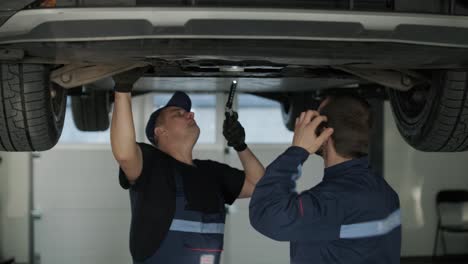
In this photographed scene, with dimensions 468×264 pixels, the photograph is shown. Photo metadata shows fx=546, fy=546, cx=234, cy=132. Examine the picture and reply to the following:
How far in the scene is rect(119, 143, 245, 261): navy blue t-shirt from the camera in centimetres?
170

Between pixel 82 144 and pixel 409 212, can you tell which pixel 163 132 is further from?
pixel 409 212

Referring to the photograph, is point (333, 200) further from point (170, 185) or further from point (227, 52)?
point (170, 185)

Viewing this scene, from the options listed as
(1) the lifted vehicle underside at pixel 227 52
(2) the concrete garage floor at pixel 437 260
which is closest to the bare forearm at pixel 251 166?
(1) the lifted vehicle underside at pixel 227 52

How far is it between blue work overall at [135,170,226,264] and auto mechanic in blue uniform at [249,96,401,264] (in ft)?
1.42

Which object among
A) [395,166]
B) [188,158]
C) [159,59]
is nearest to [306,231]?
[159,59]

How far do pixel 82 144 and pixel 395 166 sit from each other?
9.50ft

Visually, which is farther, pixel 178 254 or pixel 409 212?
pixel 409 212

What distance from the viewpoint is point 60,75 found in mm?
1635

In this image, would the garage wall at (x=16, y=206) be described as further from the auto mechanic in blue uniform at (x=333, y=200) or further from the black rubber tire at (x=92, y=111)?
the auto mechanic in blue uniform at (x=333, y=200)

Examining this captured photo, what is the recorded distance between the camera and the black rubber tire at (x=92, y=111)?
2.93 metres

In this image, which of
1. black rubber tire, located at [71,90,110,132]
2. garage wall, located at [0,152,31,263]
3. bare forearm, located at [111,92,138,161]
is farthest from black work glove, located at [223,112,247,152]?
garage wall, located at [0,152,31,263]

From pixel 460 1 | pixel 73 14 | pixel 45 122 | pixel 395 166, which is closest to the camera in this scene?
pixel 73 14

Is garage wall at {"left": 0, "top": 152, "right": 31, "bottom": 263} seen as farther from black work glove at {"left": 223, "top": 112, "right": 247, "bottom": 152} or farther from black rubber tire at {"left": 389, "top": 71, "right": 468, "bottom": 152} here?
black rubber tire at {"left": 389, "top": 71, "right": 468, "bottom": 152}

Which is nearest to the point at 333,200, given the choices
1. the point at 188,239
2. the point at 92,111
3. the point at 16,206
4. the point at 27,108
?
the point at 188,239
